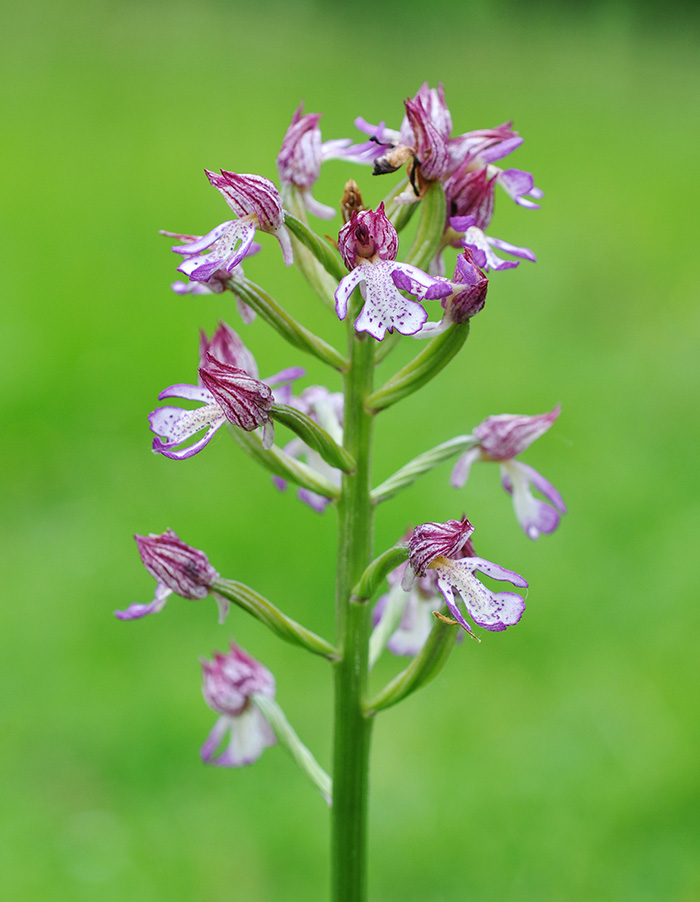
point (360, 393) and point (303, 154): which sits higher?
point (303, 154)

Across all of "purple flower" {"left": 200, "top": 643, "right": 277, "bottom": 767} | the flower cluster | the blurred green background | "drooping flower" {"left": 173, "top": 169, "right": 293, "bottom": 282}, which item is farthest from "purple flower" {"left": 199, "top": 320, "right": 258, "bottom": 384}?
the blurred green background

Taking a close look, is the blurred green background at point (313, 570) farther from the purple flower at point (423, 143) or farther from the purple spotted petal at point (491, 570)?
the purple flower at point (423, 143)

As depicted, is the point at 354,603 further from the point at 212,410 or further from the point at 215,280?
the point at 215,280

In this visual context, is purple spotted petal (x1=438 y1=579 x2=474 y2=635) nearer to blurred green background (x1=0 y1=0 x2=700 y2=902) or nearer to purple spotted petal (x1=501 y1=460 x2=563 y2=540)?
purple spotted petal (x1=501 y1=460 x2=563 y2=540)

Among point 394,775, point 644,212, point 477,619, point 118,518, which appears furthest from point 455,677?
point 644,212

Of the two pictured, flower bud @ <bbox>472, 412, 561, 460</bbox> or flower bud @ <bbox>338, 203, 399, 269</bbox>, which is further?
flower bud @ <bbox>472, 412, 561, 460</bbox>

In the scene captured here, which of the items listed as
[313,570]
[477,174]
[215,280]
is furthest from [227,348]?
[313,570]
